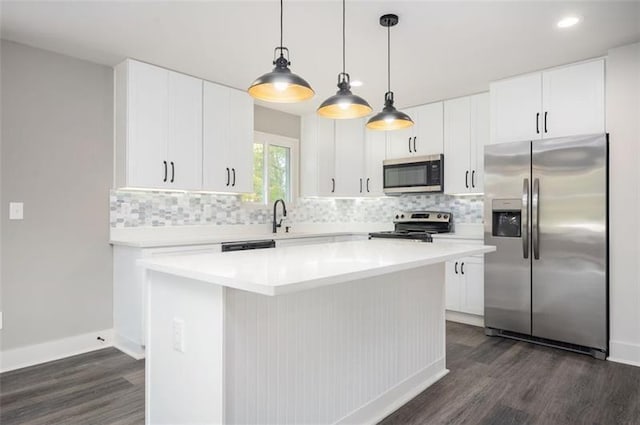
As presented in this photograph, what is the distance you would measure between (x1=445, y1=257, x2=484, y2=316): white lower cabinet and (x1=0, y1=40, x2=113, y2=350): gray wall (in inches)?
130

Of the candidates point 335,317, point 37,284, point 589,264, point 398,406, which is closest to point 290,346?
point 335,317

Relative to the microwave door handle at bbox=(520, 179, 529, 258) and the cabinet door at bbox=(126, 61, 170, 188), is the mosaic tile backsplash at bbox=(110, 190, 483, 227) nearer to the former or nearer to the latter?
the cabinet door at bbox=(126, 61, 170, 188)

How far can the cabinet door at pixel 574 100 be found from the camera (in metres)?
3.21

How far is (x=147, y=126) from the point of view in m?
3.41

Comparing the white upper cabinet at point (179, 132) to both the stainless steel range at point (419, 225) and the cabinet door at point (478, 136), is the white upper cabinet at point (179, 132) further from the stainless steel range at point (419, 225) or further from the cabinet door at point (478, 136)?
the cabinet door at point (478, 136)

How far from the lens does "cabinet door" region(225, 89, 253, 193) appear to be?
4055mm

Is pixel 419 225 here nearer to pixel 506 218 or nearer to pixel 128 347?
pixel 506 218

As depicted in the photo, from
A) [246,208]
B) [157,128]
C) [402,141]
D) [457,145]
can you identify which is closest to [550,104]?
[457,145]

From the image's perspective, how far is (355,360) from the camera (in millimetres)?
2102

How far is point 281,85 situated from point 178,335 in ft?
4.06

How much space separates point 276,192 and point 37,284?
262cm

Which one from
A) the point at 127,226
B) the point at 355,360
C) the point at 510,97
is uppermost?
the point at 510,97

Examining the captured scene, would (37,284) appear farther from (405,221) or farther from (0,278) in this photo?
(405,221)

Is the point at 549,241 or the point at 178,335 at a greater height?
the point at 549,241
